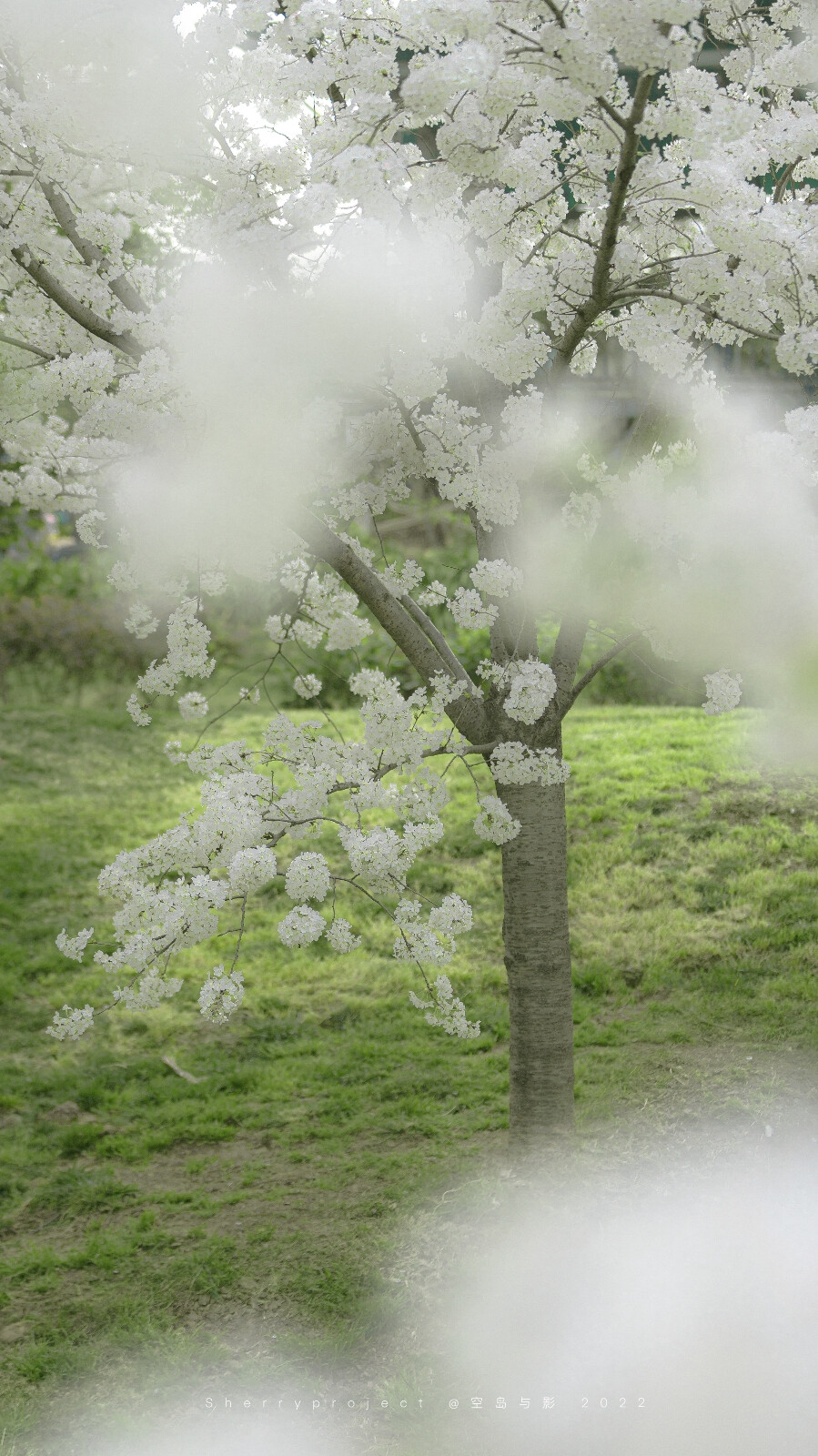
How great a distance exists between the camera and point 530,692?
3.44m

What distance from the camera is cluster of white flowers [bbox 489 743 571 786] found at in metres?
3.52

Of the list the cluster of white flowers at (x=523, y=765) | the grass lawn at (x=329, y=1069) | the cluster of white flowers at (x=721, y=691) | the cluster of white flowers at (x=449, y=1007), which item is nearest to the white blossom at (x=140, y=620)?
the cluster of white flowers at (x=523, y=765)

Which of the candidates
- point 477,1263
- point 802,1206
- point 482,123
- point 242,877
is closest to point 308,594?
point 242,877

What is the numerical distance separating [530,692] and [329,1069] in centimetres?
264

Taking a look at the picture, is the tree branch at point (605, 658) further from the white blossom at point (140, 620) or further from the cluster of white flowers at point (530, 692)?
the white blossom at point (140, 620)

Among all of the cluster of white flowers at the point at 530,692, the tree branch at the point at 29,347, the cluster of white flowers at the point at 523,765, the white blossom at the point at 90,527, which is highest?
the tree branch at the point at 29,347

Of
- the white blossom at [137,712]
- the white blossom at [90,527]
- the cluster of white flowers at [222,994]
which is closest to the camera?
the cluster of white flowers at [222,994]

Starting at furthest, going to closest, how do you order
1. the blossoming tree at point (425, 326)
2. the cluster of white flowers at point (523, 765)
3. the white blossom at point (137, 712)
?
the white blossom at point (137, 712) → the cluster of white flowers at point (523, 765) → the blossoming tree at point (425, 326)

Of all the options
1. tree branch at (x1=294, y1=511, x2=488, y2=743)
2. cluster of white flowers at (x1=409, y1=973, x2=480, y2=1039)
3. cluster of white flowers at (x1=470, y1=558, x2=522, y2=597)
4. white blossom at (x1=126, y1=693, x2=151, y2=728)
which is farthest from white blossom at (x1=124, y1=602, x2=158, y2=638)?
cluster of white flowers at (x1=409, y1=973, x2=480, y2=1039)

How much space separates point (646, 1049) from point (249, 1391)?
7.58ft

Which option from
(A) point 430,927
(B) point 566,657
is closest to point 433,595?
(B) point 566,657

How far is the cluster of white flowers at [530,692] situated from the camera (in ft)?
11.3

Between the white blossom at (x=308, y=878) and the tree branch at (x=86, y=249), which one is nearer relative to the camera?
the white blossom at (x=308, y=878)

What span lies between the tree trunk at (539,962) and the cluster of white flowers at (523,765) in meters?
0.25
